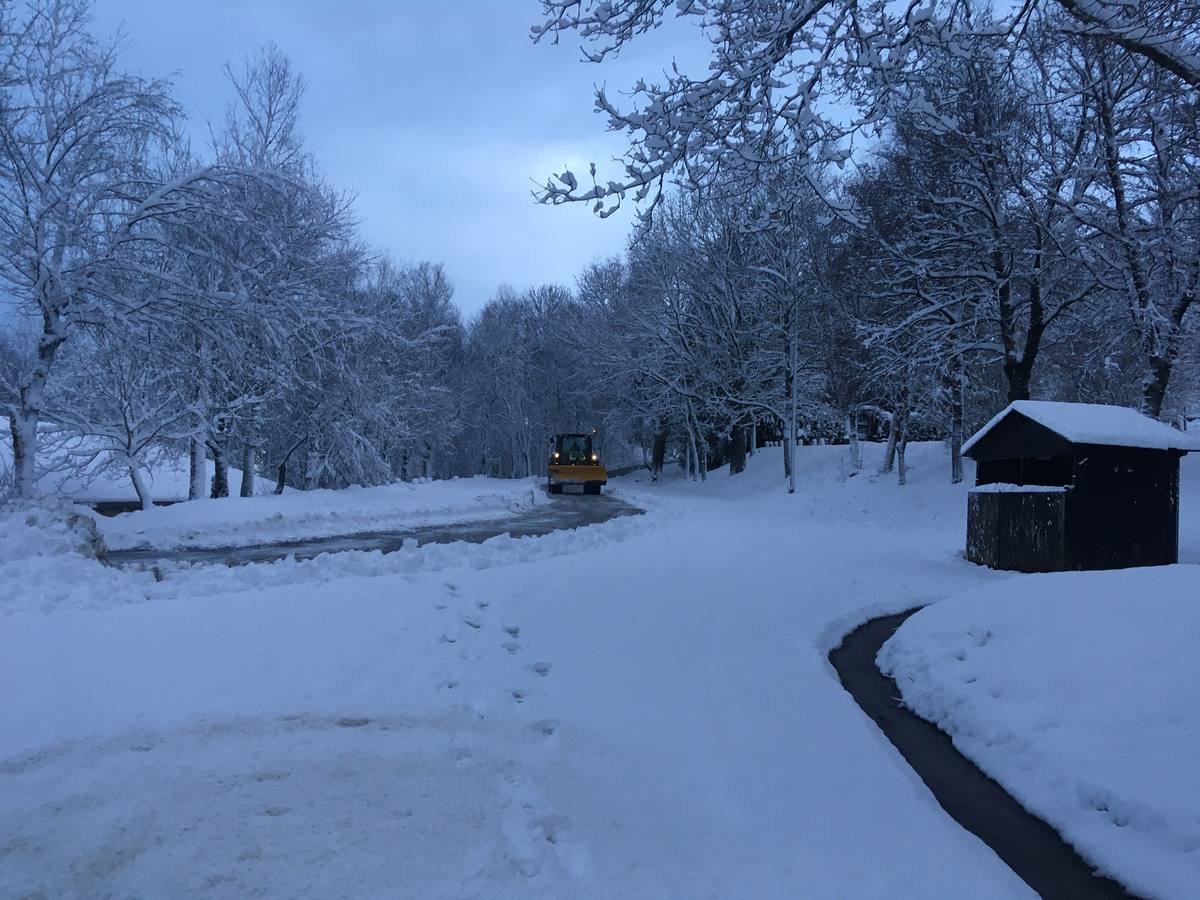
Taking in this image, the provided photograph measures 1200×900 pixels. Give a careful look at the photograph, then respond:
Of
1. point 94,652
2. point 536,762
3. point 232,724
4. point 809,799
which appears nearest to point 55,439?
point 94,652

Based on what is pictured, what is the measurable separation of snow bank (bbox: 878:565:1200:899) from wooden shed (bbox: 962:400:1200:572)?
5.22 metres

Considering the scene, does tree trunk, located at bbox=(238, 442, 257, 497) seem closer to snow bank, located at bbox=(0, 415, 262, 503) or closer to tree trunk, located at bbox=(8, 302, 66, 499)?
snow bank, located at bbox=(0, 415, 262, 503)

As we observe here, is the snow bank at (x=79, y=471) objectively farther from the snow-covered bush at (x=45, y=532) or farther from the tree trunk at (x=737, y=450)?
the tree trunk at (x=737, y=450)

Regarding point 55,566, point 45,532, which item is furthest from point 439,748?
point 45,532

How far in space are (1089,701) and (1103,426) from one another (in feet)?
27.6

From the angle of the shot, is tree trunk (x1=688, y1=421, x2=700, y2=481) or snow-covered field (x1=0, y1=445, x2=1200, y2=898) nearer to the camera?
snow-covered field (x1=0, y1=445, x2=1200, y2=898)

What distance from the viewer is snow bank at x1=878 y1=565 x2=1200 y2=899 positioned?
3750mm

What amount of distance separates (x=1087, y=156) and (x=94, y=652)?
18.7 metres

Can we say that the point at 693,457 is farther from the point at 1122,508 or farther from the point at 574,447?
the point at 1122,508

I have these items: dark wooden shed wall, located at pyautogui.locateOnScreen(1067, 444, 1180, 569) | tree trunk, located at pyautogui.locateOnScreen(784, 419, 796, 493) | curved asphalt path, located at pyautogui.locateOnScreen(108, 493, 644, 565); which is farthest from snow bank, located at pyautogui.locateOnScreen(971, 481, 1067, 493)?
tree trunk, located at pyautogui.locateOnScreen(784, 419, 796, 493)

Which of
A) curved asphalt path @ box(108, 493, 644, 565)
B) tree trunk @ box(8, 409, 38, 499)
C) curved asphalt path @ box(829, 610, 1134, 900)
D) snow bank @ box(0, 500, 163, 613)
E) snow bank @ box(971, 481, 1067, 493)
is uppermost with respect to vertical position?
tree trunk @ box(8, 409, 38, 499)

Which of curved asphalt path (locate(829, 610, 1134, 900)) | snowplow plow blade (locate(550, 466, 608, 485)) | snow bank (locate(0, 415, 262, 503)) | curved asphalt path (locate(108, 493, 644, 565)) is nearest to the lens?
curved asphalt path (locate(829, 610, 1134, 900))

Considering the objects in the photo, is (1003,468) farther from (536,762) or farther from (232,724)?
(232,724)

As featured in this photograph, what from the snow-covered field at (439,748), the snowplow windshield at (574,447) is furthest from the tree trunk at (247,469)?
the snowplow windshield at (574,447)
